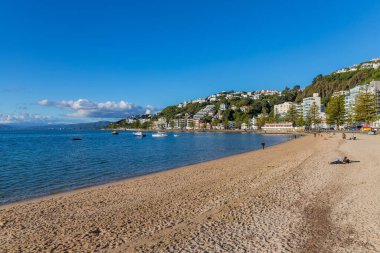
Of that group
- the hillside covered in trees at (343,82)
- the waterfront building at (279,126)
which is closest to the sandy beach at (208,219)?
the waterfront building at (279,126)

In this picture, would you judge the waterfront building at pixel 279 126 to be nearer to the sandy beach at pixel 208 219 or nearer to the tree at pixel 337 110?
the tree at pixel 337 110

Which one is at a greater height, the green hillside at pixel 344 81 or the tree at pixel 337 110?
the green hillside at pixel 344 81

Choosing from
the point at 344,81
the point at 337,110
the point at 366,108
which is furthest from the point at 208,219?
the point at 344,81

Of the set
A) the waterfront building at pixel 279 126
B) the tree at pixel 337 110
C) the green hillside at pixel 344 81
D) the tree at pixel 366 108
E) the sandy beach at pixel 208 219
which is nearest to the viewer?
the sandy beach at pixel 208 219

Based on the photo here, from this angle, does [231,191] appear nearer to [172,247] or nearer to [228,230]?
[228,230]

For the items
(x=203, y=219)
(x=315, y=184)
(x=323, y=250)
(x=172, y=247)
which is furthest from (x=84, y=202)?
(x=315, y=184)

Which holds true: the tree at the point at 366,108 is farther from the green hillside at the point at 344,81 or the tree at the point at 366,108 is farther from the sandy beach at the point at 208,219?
the green hillside at the point at 344,81

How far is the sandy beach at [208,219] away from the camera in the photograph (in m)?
6.95

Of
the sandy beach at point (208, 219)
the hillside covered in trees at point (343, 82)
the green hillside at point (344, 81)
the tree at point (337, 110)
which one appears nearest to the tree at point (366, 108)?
the tree at point (337, 110)

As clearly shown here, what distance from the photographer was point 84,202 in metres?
11.8

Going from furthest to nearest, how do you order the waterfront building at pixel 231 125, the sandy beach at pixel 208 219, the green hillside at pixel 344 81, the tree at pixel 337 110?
the waterfront building at pixel 231 125 → the green hillside at pixel 344 81 → the tree at pixel 337 110 → the sandy beach at pixel 208 219

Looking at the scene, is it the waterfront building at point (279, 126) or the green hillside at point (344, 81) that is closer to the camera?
the waterfront building at point (279, 126)

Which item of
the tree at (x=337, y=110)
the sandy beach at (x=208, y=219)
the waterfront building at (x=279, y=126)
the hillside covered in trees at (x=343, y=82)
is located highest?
the hillside covered in trees at (x=343, y=82)

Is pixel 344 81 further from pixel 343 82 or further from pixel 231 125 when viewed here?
pixel 231 125
